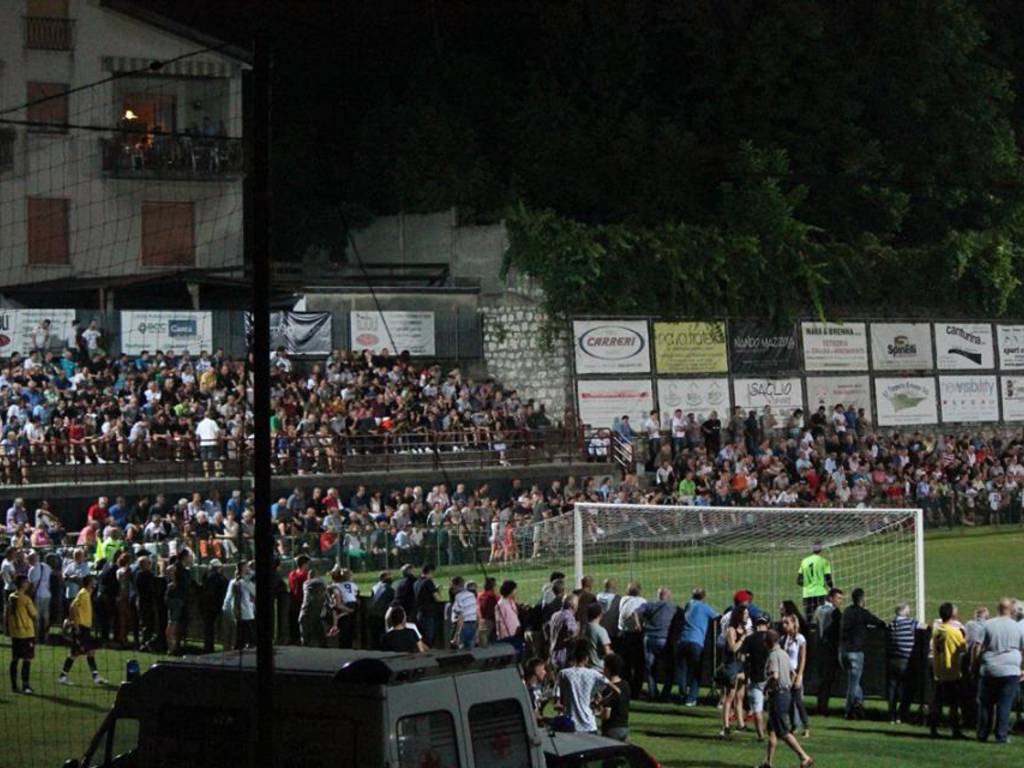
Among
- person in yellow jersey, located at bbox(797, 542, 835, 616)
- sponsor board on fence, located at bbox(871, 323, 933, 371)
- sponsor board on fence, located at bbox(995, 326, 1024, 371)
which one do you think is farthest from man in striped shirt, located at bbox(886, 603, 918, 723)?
sponsor board on fence, located at bbox(995, 326, 1024, 371)

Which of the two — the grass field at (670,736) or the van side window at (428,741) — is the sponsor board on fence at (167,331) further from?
the van side window at (428,741)

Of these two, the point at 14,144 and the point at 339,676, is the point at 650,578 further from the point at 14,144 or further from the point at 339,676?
the point at 14,144

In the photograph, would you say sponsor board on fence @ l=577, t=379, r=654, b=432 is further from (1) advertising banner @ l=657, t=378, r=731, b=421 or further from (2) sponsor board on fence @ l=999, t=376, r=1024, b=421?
(2) sponsor board on fence @ l=999, t=376, r=1024, b=421

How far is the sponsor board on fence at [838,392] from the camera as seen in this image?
5084 cm

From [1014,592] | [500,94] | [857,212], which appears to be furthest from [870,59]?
[1014,592]

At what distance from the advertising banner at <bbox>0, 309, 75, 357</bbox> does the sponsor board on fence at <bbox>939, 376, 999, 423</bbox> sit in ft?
85.7

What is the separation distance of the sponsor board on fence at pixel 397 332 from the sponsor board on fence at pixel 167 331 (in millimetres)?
3942

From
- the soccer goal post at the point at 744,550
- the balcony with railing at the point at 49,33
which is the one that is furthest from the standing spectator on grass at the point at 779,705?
the balcony with railing at the point at 49,33

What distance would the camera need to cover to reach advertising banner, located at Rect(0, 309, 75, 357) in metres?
40.8

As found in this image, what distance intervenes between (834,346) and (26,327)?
23054mm

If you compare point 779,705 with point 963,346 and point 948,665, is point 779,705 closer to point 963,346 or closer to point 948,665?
point 948,665

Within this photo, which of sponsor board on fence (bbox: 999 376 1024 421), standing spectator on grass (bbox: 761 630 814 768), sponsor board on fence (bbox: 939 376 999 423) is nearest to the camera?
standing spectator on grass (bbox: 761 630 814 768)

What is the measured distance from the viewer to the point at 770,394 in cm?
4997

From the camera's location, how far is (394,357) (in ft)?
147
